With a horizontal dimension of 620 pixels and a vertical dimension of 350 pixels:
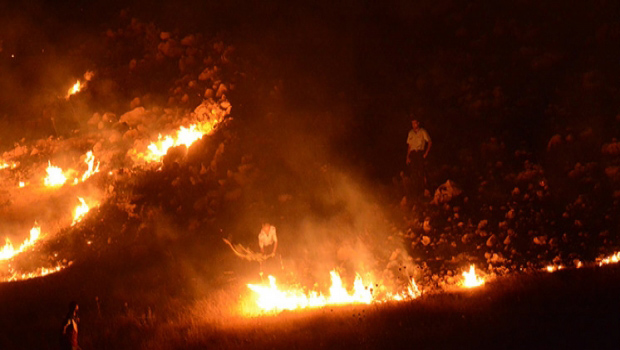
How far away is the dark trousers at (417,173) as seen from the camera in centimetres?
1236

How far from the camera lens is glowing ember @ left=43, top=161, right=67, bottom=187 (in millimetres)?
20281

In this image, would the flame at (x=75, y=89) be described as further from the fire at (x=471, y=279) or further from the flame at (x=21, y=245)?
the fire at (x=471, y=279)

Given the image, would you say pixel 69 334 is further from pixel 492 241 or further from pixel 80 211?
pixel 80 211

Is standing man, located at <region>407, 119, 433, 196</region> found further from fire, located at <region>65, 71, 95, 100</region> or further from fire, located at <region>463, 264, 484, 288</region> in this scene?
fire, located at <region>65, 71, 95, 100</region>

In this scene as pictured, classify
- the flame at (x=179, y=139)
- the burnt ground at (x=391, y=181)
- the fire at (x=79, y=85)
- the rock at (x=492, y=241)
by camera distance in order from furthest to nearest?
the fire at (x=79, y=85)
the flame at (x=179, y=139)
the rock at (x=492, y=241)
the burnt ground at (x=391, y=181)

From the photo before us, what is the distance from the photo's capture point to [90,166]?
1997cm

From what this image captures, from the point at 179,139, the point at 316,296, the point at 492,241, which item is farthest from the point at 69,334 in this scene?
the point at 179,139

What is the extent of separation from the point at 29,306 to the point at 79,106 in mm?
13286

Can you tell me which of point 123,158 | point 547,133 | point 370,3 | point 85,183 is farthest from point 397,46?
point 85,183

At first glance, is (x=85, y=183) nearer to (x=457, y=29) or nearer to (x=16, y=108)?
(x=16, y=108)

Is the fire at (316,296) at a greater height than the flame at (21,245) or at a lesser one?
lesser

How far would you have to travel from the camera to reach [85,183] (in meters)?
19.2

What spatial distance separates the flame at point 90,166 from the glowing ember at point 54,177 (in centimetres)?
122

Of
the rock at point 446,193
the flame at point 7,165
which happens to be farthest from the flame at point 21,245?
the rock at point 446,193
